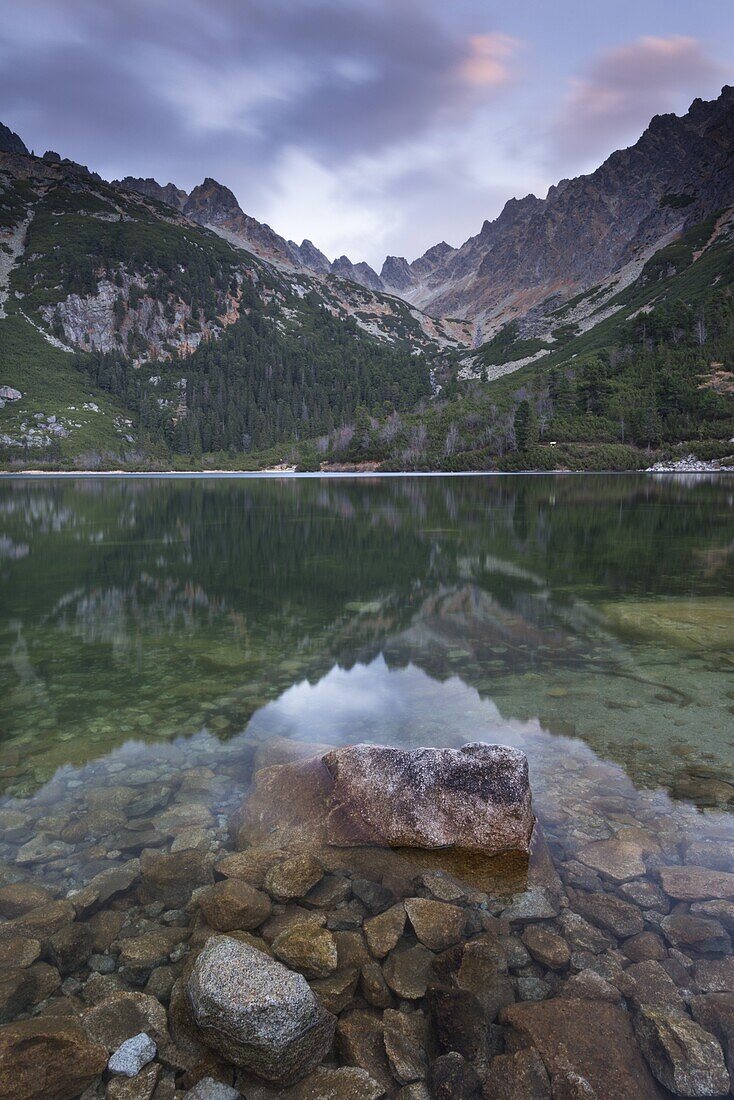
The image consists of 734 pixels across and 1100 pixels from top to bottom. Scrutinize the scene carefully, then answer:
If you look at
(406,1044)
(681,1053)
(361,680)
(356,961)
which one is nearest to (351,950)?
(356,961)

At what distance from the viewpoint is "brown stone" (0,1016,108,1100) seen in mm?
4355

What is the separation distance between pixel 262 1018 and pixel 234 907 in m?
1.71

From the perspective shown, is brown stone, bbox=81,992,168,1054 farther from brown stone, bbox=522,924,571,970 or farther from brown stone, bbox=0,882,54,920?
brown stone, bbox=522,924,571,970

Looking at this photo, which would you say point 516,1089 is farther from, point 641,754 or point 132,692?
point 132,692

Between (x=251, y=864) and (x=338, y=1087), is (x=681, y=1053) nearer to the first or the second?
(x=338, y=1087)

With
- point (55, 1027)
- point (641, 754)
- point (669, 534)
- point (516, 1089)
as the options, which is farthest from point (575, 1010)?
point (669, 534)

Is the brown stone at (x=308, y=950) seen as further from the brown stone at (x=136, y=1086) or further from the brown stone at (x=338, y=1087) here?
the brown stone at (x=136, y=1086)

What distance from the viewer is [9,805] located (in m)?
8.57

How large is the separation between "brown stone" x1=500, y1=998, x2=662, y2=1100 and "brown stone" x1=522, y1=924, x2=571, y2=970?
0.53 metres

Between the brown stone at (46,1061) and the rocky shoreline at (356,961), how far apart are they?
0.05ft

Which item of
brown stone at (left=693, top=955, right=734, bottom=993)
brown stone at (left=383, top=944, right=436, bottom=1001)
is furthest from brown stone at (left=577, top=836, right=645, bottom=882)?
brown stone at (left=383, top=944, right=436, bottom=1001)

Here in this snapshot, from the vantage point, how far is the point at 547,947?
5.79m

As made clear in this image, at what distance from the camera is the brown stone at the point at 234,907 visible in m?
6.16

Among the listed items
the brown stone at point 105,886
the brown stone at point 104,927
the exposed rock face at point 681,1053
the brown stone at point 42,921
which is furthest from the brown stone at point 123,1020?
the exposed rock face at point 681,1053
